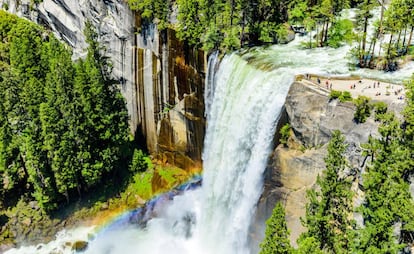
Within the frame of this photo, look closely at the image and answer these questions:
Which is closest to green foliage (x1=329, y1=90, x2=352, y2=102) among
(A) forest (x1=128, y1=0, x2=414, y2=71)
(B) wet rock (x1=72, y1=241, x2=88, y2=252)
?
(A) forest (x1=128, y1=0, x2=414, y2=71)

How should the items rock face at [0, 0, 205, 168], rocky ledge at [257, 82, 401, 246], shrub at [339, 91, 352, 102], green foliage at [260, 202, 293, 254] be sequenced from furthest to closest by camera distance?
rock face at [0, 0, 205, 168] → shrub at [339, 91, 352, 102] → rocky ledge at [257, 82, 401, 246] → green foliage at [260, 202, 293, 254]

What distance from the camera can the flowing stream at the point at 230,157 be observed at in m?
37.2

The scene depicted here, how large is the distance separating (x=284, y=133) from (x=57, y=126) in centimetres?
2311

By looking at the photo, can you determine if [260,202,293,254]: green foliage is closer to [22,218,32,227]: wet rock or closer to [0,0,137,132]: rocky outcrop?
[22,218,32,227]: wet rock

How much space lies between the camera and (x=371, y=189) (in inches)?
1002

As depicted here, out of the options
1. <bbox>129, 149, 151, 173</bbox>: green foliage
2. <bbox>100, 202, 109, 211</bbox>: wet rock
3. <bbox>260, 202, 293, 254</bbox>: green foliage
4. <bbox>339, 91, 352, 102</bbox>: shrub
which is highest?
<bbox>339, 91, 352, 102</bbox>: shrub

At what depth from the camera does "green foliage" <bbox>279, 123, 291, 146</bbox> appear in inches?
1368

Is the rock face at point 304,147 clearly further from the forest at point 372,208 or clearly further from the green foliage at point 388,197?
the green foliage at point 388,197

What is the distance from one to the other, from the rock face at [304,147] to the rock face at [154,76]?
46.3 feet

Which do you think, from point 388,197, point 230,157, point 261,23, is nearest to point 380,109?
point 388,197

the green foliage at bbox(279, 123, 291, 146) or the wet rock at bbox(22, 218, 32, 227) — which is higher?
the green foliage at bbox(279, 123, 291, 146)

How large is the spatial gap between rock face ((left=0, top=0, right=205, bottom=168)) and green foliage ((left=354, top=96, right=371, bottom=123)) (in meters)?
19.2

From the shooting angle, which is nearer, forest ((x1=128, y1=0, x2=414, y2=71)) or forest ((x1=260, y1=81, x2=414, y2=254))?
forest ((x1=260, y1=81, x2=414, y2=254))

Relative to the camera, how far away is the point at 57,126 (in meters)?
45.2
